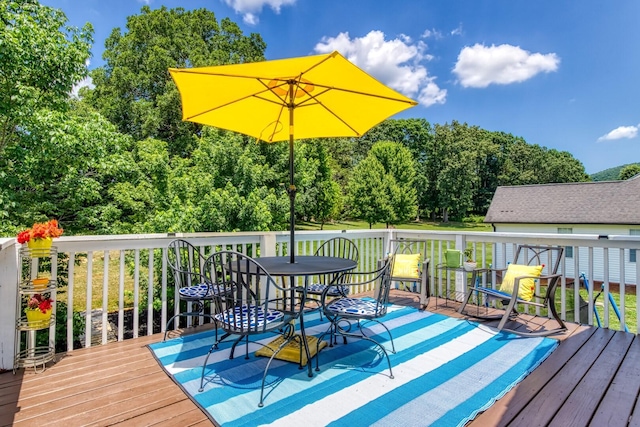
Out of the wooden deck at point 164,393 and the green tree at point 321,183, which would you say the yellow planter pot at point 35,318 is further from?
the green tree at point 321,183

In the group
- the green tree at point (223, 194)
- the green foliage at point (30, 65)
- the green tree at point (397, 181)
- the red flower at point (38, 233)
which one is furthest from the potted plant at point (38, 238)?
Answer: the green tree at point (397, 181)

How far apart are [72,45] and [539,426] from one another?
28.0ft

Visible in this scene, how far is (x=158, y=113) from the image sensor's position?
14.6 meters

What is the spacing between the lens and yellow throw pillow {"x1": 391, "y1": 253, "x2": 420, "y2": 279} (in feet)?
14.6

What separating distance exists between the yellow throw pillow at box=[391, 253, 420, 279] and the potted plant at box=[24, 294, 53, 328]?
3.60m

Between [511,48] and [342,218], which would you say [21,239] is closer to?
[511,48]

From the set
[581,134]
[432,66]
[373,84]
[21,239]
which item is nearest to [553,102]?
[581,134]

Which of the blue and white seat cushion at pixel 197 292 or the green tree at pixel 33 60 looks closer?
the blue and white seat cushion at pixel 197 292

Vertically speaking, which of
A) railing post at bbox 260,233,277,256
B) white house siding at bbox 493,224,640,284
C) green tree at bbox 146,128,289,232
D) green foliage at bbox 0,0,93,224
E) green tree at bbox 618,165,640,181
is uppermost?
green tree at bbox 618,165,640,181

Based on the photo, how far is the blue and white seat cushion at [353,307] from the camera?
2681mm

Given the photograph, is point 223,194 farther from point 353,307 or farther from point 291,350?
point 353,307

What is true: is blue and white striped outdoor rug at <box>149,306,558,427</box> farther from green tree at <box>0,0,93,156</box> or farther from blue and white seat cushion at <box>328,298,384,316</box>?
green tree at <box>0,0,93,156</box>

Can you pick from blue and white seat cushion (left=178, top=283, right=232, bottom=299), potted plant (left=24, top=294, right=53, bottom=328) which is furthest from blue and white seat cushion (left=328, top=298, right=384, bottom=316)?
potted plant (left=24, top=294, right=53, bottom=328)

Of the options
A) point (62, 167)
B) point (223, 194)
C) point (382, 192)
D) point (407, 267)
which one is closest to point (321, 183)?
point (382, 192)
